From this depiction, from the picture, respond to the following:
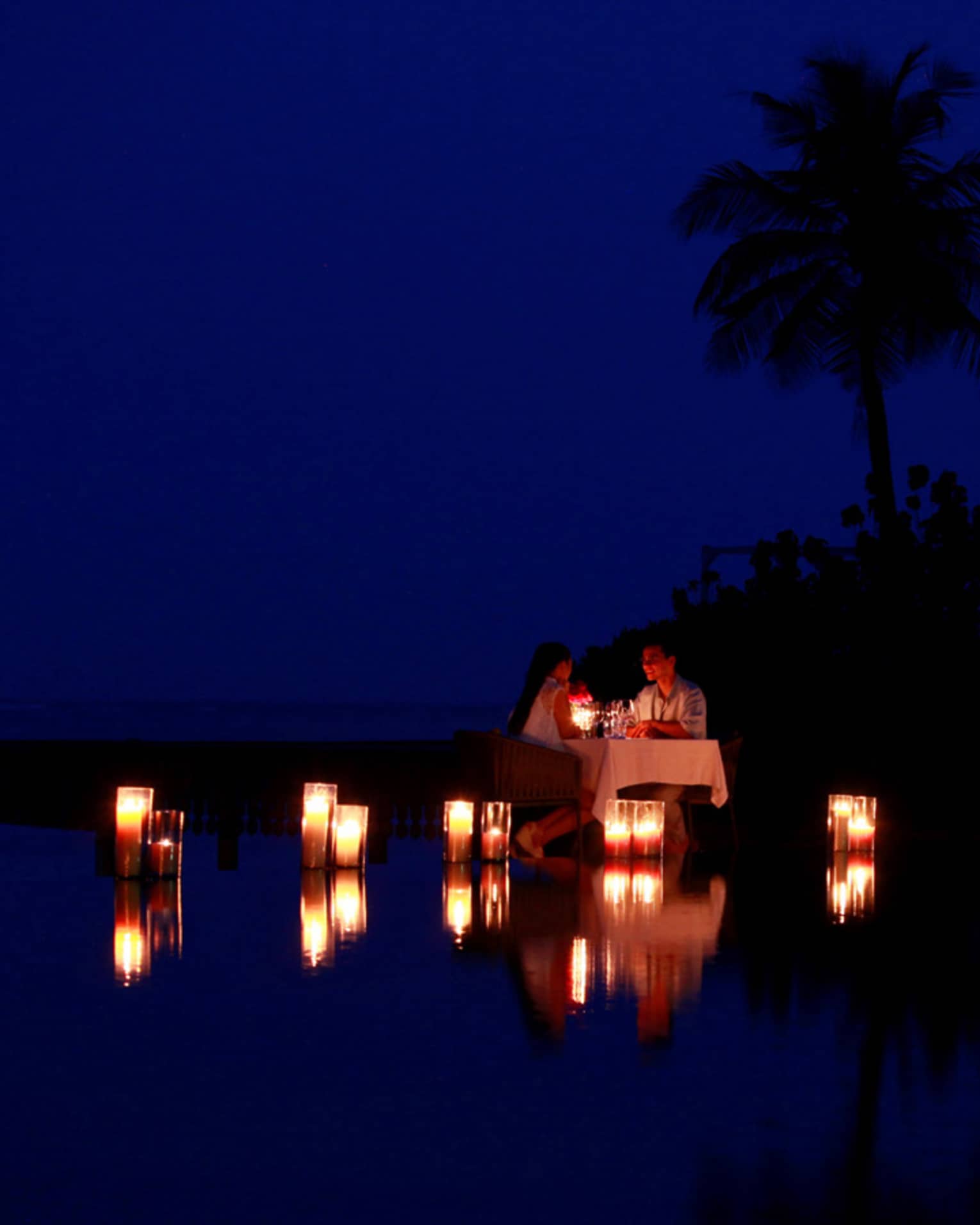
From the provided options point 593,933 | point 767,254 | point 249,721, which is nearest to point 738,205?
point 767,254

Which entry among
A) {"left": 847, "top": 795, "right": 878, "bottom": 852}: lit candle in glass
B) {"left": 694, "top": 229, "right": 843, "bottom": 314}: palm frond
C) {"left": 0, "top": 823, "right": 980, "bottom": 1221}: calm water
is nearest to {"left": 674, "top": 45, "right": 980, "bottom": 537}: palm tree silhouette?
{"left": 694, "top": 229, "right": 843, "bottom": 314}: palm frond

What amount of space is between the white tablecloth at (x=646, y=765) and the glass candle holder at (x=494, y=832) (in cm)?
81

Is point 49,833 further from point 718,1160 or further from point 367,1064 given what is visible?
point 718,1160

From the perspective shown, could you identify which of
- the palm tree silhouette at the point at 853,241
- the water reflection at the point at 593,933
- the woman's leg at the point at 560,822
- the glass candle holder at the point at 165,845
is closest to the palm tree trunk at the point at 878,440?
the palm tree silhouette at the point at 853,241

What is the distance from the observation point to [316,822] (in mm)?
9297

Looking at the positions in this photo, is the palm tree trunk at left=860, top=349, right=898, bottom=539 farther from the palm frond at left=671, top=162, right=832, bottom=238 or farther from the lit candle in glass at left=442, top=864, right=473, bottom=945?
the lit candle in glass at left=442, top=864, right=473, bottom=945

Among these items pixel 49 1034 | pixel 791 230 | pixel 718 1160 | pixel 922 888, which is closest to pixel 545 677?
pixel 922 888

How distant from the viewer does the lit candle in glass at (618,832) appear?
10.4m

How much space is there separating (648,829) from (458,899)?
2250 millimetres

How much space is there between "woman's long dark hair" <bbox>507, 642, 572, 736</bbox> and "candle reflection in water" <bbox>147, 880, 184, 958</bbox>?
110 inches

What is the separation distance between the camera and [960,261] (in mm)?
20062

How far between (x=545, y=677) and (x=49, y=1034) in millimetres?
6540

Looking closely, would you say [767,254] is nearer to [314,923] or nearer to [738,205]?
[738,205]

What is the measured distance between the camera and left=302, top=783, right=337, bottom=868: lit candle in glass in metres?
9.13
